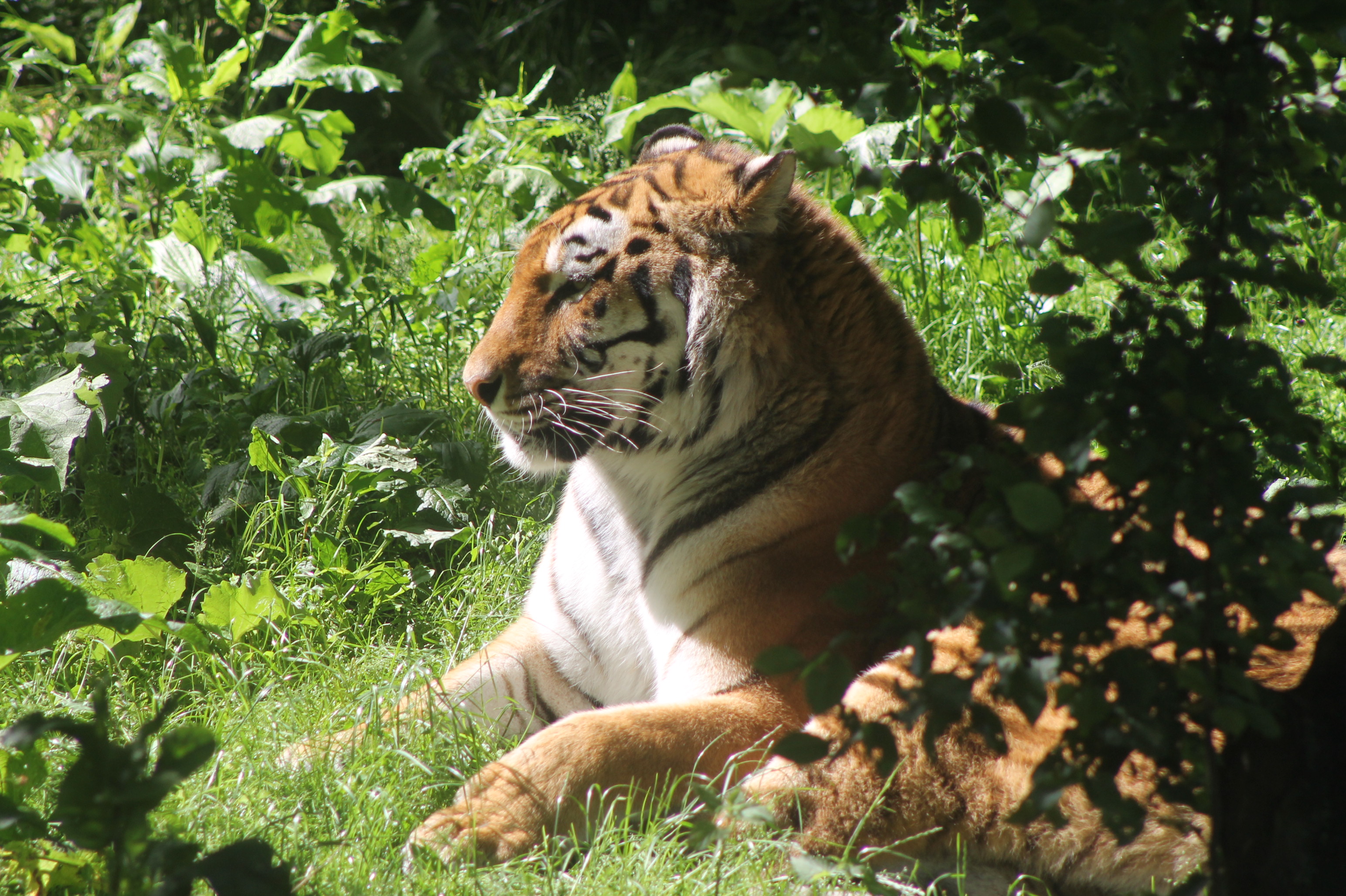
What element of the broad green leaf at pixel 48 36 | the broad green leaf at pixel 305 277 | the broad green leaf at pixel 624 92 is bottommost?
the broad green leaf at pixel 305 277

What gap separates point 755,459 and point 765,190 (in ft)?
1.81

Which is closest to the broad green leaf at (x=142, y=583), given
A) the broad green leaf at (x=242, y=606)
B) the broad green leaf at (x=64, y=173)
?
the broad green leaf at (x=242, y=606)

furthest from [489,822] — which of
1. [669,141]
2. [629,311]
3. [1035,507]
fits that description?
[669,141]

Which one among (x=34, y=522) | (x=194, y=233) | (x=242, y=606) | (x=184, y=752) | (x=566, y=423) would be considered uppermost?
(x=194, y=233)

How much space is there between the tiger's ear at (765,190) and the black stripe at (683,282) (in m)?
0.14

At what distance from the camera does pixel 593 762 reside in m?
2.00

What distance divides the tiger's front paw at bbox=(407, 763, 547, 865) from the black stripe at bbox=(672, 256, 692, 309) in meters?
0.98

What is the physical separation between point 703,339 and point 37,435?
144 centimetres

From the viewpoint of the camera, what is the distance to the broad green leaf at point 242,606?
2.53 meters

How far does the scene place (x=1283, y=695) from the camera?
1.41 meters

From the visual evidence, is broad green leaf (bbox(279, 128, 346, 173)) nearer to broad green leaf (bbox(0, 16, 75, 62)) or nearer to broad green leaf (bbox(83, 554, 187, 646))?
broad green leaf (bbox(0, 16, 75, 62))

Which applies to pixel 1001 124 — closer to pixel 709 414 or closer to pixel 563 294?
pixel 709 414

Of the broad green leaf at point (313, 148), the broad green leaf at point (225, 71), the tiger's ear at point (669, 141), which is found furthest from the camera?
the broad green leaf at point (313, 148)

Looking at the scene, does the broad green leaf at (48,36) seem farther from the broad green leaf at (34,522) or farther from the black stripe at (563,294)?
the broad green leaf at (34,522)
